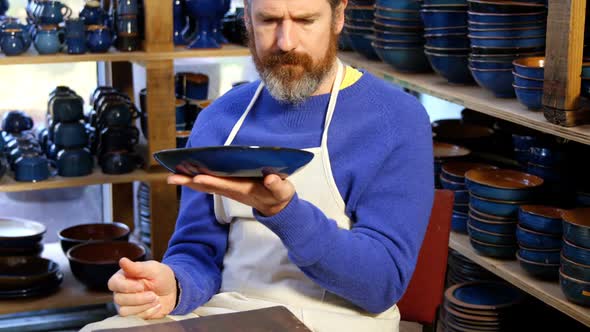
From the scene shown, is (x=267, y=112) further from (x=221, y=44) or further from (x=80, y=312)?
(x=80, y=312)

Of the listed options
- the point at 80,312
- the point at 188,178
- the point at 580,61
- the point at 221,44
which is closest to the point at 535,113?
the point at 580,61

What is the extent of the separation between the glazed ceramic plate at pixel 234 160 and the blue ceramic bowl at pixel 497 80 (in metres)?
1.25

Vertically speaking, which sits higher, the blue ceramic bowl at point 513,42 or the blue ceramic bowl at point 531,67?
the blue ceramic bowl at point 513,42

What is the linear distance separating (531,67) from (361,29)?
41.2 inches

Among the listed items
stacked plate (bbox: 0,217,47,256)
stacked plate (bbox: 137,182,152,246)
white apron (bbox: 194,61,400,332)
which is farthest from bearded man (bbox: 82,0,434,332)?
stacked plate (bbox: 137,182,152,246)

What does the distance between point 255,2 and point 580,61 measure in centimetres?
83

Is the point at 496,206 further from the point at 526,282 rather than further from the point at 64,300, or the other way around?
the point at 64,300

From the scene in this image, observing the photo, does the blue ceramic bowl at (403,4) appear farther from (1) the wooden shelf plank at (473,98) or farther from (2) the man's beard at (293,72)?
(2) the man's beard at (293,72)

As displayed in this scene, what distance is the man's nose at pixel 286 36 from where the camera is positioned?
2.02m

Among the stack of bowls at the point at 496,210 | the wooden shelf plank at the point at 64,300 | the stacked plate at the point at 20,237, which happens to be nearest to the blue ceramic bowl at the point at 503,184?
the stack of bowls at the point at 496,210

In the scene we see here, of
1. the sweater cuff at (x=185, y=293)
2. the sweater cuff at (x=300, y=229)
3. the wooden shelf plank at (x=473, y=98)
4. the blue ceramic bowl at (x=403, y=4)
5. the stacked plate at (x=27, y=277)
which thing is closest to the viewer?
the sweater cuff at (x=300, y=229)

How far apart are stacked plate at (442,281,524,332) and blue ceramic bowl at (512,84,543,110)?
636 mm

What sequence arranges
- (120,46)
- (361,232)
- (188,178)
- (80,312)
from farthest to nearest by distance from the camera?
(80,312) < (120,46) < (361,232) < (188,178)

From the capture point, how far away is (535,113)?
2.51 metres
